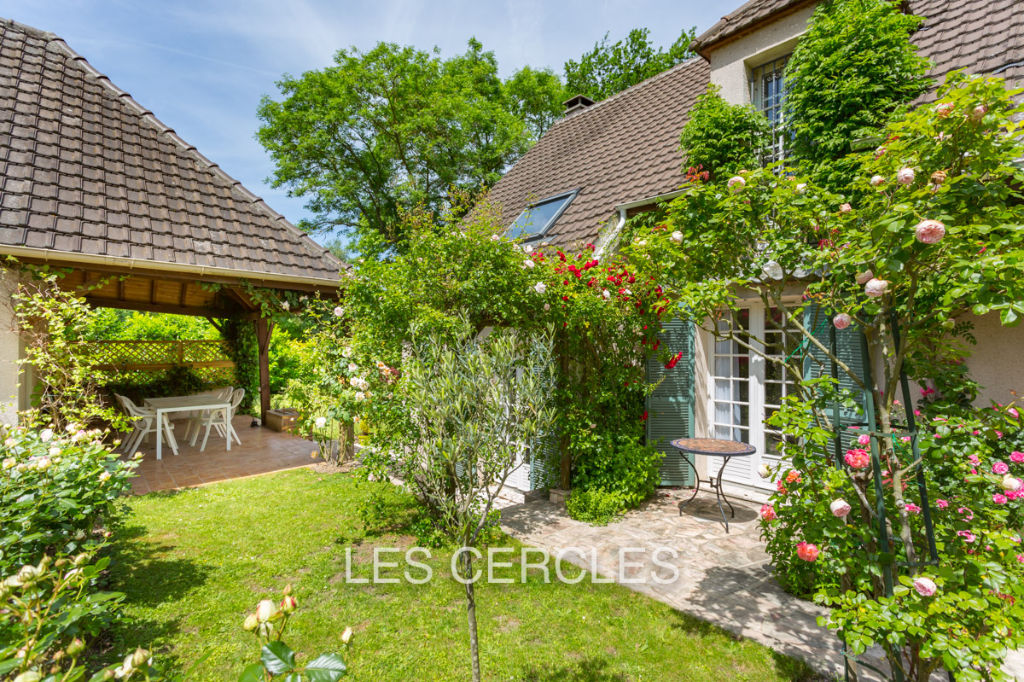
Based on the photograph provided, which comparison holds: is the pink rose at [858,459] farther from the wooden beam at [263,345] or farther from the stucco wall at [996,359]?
the wooden beam at [263,345]

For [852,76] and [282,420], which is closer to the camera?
[852,76]

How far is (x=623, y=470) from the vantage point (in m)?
5.90

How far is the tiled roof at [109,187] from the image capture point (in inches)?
234

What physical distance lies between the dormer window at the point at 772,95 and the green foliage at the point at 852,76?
38.8 inches

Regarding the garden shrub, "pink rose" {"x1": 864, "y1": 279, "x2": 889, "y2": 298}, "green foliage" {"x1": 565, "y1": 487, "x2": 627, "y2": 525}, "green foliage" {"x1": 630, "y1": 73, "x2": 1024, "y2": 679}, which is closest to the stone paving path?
"green foliage" {"x1": 565, "y1": 487, "x2": 627, "y2": 525}

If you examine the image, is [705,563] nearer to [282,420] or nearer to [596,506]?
[596,506]

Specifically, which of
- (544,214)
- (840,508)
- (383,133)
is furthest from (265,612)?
(383,133)

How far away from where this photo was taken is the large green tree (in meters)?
18.0

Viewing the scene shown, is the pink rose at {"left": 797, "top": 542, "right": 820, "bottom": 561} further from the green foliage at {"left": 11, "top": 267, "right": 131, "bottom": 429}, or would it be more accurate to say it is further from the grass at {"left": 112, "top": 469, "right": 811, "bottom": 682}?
the green foliage at {"left": 11, "top": 267, "right": 131, "bottom": 429}

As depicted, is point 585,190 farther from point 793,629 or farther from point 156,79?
point 156,79

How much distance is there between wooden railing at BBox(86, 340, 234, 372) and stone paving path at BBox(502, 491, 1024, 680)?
9.42m

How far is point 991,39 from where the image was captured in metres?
5.43

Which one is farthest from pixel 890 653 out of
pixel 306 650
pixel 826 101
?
pixel 826 101

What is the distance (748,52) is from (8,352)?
9.65 meters
